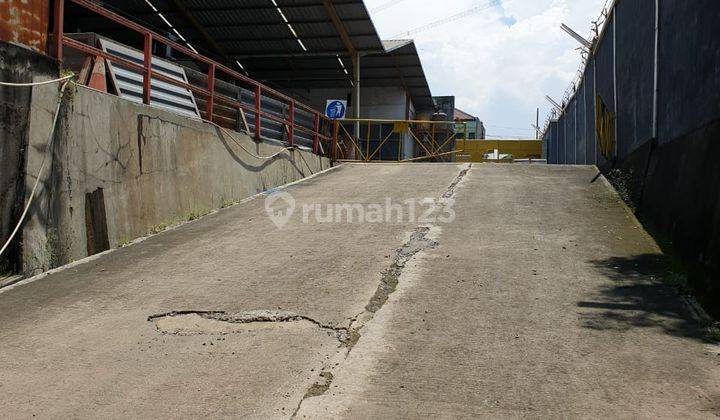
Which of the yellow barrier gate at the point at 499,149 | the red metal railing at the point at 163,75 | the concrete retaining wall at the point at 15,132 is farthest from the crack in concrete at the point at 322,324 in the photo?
the yellow barrier gate at the point at 499,149

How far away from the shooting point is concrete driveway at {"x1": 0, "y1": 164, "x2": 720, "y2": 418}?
11.0 ft

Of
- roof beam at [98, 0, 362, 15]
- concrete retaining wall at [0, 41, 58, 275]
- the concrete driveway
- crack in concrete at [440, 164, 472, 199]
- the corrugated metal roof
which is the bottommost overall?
the concrete driveway

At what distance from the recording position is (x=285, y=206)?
32.9 ft

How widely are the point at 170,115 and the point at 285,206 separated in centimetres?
257

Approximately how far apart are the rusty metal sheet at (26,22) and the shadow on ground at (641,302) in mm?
6403

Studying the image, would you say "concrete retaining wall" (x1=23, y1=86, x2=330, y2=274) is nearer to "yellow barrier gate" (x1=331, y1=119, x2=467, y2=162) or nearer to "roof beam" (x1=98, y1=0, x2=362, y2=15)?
"yellow barrier gate" (x1=331, y1=119, x2=467, y2=162)

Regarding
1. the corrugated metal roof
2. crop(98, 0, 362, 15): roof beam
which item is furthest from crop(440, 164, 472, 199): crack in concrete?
crop(98, 0, 362, 15): roof beam

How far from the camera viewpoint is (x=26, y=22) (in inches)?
241

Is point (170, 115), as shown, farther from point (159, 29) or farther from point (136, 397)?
point (159, 29)

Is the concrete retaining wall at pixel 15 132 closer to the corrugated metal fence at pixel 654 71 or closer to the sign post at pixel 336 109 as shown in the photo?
the corrugated metal fence at pixel 654 71

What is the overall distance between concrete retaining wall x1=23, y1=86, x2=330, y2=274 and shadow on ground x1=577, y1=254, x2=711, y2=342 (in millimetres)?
5714

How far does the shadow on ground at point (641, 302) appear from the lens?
4.41 m

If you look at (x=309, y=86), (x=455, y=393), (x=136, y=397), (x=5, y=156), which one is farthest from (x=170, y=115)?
(x=309, y=86)

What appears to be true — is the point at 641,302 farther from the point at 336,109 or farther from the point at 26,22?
the point at 336,109
